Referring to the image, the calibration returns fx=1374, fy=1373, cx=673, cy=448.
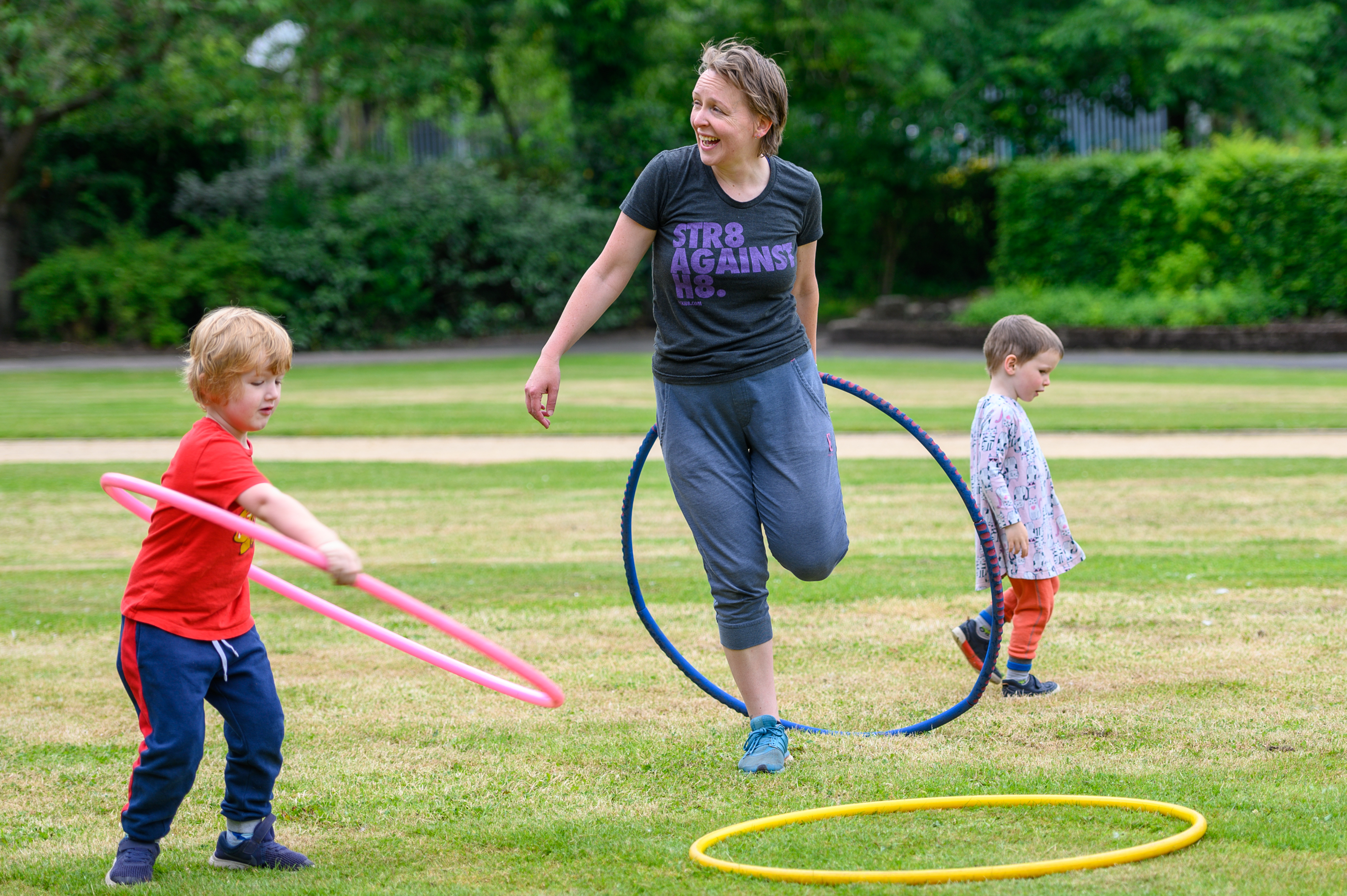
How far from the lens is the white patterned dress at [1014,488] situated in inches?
194

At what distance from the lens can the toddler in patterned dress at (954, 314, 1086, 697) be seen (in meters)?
4.94

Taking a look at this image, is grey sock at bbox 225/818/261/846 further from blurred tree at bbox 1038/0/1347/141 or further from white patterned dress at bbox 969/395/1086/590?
blurred tree at bbox 1038/0/1347/141

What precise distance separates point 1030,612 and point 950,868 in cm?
190

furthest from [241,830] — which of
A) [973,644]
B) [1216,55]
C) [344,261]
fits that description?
[1216,55]

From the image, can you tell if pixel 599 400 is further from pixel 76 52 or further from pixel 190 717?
pixel 190 717

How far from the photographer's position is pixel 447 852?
357 cm

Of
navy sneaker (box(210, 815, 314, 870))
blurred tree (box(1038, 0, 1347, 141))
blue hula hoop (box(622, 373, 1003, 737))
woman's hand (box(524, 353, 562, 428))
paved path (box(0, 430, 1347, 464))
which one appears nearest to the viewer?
navy sneaker (box(210, 815, 314, 870))

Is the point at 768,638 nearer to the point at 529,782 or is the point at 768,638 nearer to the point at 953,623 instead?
the point at 529,782

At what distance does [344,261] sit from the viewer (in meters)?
26.0

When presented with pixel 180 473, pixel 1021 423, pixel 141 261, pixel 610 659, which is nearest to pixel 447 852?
pixel 180 473

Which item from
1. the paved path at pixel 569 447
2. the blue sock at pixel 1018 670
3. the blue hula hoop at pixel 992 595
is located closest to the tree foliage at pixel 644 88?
the paved path at pixel 569 447

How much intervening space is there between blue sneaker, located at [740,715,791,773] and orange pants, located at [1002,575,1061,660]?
115cm

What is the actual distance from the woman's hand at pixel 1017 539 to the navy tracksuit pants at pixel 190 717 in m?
2.64

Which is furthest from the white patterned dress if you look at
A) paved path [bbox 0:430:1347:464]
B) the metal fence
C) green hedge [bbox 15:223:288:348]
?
the metal fence
